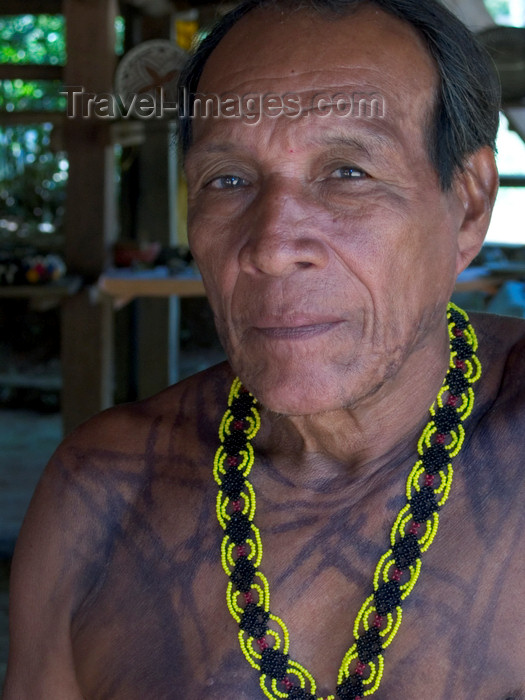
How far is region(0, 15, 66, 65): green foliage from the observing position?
782 centimetres

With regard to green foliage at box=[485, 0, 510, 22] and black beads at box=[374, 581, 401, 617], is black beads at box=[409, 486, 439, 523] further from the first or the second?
green foliage at box=[485, 0, 510, 22]

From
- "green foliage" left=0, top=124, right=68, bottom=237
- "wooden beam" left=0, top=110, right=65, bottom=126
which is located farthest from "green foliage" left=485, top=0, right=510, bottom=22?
"wooden beam" left=0, top=110, right=65, bottom=126

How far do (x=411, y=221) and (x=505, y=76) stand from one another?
9.96ft

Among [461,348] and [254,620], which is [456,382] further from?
[254,620]

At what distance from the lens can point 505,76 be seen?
414 centimetres

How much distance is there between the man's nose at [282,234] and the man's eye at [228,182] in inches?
3.3

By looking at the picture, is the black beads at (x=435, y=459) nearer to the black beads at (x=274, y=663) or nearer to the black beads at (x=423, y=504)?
the black beads at (x=423, y=504)

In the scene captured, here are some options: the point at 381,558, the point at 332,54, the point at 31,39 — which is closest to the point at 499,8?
the point at 31,39

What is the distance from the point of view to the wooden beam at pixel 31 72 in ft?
15.4

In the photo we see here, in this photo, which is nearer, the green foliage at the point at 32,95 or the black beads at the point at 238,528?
the black beads at the point at 238,528

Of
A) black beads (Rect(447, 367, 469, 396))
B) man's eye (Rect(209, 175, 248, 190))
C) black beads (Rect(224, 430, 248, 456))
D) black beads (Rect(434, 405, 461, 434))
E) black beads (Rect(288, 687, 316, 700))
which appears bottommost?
black beads (Rect(288, 687, 316, 700))

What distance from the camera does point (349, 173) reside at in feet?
4.75

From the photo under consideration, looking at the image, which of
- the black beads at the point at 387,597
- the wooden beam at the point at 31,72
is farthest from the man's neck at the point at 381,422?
the wooden beam at the point at 31,72

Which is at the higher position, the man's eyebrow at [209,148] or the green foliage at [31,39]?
the green foliage at [31,39]
